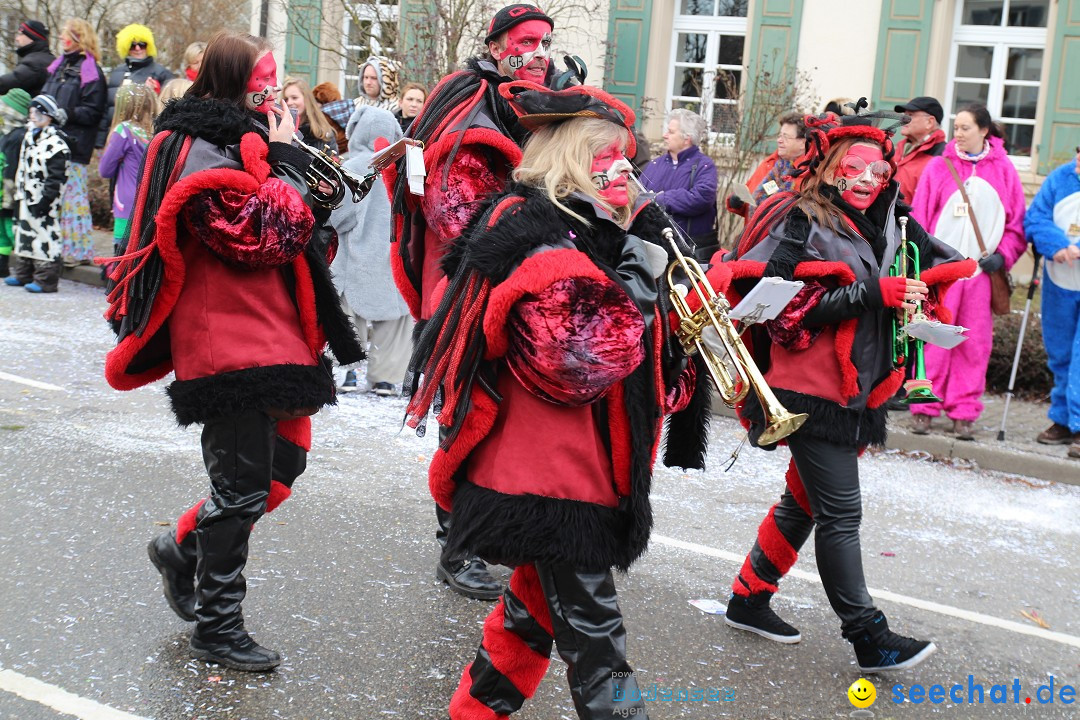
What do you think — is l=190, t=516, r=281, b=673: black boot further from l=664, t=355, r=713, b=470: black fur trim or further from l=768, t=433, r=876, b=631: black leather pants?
l=768, t=433, r=876, b=631: black leather pants

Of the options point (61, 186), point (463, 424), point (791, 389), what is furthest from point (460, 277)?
point (61, 186)

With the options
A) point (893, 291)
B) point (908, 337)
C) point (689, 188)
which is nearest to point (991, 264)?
point (689, 188)

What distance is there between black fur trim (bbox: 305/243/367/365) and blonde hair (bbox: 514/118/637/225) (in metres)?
0.99

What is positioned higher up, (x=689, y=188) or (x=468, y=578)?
(x=689, y=188)

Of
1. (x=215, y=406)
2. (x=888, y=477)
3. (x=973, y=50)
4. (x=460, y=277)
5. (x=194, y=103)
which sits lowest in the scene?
(x=888, y=477)

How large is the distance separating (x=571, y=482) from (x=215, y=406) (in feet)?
4.06

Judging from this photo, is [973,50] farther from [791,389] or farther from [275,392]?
[275,392]

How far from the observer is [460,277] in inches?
122

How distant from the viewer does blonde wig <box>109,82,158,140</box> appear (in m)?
9.55

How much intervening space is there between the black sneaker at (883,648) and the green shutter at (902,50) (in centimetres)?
981

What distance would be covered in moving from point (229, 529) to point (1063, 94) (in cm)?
1135

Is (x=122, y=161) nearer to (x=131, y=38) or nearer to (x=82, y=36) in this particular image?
(x=131, y=38)

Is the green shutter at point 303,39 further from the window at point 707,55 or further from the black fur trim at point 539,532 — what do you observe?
the black fur trim at point 539,532

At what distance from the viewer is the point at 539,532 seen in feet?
9.82
